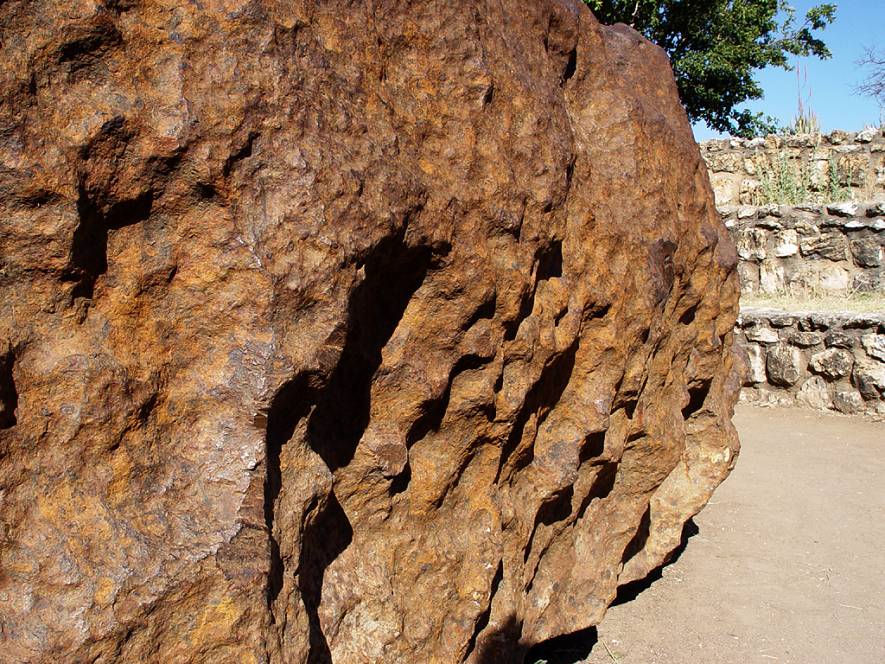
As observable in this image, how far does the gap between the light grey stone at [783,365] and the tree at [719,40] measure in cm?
846

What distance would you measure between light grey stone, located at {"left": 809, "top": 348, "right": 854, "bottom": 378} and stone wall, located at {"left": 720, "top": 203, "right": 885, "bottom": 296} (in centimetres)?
141

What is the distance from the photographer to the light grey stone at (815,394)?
584cm

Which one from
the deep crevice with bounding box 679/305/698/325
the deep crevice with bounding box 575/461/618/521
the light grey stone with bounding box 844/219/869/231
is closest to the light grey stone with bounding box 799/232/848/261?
the light grey stone with bounding box 844/219/869/231

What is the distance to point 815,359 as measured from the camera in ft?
19.4

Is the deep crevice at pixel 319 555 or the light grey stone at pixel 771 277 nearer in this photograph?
the deep crevice at pixel 319 555

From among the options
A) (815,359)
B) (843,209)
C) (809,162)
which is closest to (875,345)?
(815,359)

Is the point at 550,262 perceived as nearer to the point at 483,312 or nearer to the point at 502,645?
the point at 483,312

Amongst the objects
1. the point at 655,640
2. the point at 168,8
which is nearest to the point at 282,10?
the point at 168,8

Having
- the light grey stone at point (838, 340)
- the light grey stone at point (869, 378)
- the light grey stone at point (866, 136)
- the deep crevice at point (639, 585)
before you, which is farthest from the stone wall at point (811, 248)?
the deep crevice at point (639, 585)

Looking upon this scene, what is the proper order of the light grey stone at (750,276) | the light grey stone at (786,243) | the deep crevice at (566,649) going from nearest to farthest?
the deep crevice at (566,649)
the light grey stone at (786,243)
the light grey stone at (750,276)

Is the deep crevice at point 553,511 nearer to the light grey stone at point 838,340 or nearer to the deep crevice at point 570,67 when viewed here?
the deep crevice at point 570,67

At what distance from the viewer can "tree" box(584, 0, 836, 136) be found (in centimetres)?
1350

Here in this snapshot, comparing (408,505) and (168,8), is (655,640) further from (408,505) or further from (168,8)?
(168,8)

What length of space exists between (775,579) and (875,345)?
2992mm
